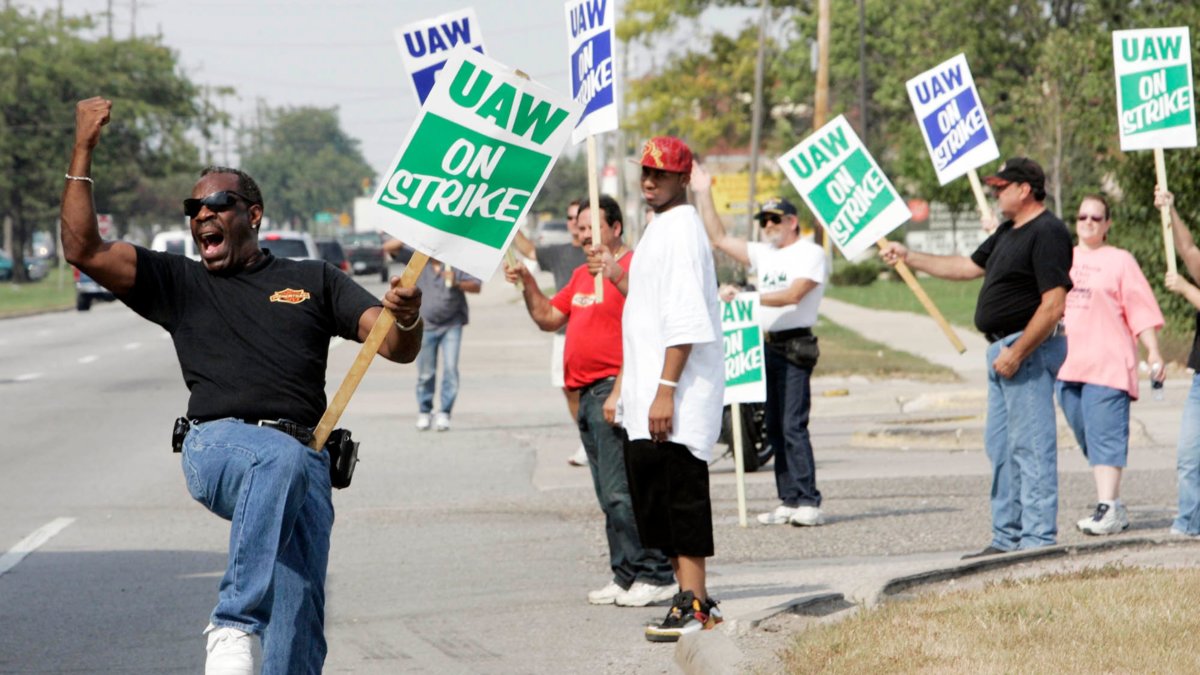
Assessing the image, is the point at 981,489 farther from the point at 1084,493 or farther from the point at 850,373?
the point at 850,373

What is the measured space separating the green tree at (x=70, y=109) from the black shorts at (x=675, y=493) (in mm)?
68085

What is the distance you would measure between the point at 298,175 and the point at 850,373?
14793 cm

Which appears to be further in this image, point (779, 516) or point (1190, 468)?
point (779, 516)

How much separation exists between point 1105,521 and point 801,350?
6.12 feet

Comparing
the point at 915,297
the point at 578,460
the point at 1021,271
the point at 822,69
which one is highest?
the point at 822,69

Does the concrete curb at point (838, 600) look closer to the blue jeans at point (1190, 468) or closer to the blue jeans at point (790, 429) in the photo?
the blue jeans at point (1190, 468)

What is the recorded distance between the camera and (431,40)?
9953mm

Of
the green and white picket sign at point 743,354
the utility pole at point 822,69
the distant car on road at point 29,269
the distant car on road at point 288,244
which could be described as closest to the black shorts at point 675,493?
the green and white picket sign at point 743,354

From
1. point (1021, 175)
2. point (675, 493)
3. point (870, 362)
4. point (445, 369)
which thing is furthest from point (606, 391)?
point (870, 362)

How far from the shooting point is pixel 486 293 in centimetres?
5534

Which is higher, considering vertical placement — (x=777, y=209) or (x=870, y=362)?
(x=777, y=209)

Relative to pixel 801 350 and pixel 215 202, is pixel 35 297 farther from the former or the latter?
pixel 215 202

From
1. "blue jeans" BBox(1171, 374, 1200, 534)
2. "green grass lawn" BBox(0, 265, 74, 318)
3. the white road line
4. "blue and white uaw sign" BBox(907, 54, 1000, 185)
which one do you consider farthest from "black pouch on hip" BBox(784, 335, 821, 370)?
"green grass lawn" BBox(0, 265, 74, 318)

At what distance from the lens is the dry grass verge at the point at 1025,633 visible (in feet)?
19.1
